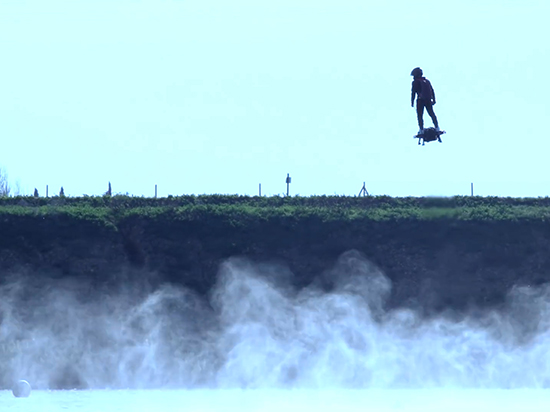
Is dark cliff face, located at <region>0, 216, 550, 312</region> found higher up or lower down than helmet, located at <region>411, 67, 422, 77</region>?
lower down

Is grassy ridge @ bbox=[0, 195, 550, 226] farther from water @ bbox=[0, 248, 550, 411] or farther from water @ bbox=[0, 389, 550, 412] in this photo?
water @ bbox=[0, 389, 550, 412]

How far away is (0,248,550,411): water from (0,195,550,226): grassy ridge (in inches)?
107

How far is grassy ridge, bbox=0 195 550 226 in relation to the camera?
46469mm

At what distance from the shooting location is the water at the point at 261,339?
3756 centimetres

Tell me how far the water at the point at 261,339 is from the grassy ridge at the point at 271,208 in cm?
271

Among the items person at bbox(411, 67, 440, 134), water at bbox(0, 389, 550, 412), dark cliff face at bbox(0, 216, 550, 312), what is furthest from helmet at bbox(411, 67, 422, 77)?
dark cliff face at bbox(0, 216, 550, 312)

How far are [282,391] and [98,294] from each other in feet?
36.6

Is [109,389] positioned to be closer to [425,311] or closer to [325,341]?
[325,341]

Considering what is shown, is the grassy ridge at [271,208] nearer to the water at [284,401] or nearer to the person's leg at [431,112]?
the water at [284,401]

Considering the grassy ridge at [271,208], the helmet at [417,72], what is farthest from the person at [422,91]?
the grassy ridge at [271,208]

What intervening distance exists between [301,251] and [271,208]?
2679mm

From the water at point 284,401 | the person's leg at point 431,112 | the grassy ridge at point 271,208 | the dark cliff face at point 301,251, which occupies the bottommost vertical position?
the water at point 284,401

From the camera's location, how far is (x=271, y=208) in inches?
1861

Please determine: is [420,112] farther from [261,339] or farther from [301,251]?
[301,251]
